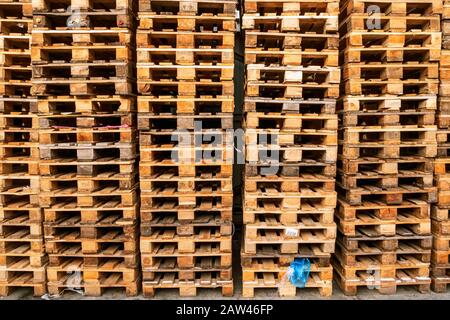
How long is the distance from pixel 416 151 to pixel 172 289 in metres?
4.79

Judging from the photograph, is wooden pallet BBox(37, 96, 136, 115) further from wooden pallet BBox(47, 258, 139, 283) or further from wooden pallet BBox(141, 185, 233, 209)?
wooden pallet BBox(47, 258, 139, 283)

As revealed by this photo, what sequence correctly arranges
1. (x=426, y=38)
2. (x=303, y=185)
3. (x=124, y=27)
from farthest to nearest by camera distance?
(x=303, y=185) < (x=426, y=38) < (x=124, y=27)

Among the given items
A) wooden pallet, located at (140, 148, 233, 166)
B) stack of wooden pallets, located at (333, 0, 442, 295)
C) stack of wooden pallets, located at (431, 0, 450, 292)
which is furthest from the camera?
stack of wooden pallets, located at (431, 0, 450, 292)

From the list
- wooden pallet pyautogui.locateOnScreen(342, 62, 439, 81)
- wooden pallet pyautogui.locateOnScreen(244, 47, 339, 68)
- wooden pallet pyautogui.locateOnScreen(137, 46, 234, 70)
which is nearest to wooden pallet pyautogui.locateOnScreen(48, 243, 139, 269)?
wooden pallet pyautogui.locateOnScreen(137, 46, 234, 70)

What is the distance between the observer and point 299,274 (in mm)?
4199

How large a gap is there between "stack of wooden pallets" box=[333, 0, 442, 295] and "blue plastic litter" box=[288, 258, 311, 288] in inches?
26.2

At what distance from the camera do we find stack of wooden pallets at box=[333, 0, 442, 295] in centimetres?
425

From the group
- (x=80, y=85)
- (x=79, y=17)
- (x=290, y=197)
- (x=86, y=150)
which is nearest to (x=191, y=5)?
(x=79, y=17)

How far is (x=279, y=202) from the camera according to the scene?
14.8 feet

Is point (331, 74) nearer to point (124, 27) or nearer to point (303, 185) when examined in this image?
point (303, 185)

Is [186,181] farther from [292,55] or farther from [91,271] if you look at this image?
[292,55]

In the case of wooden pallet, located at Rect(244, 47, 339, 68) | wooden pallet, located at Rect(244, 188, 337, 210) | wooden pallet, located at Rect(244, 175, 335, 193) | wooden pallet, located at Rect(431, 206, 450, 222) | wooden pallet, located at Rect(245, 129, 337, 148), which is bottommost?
wooden pallet, located at Rect(431, 206, 450, 222)

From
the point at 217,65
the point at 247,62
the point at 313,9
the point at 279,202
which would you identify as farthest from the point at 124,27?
the point at 279,202

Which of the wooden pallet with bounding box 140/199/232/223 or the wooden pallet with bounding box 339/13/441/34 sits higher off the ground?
the wooden pallet with bounding box 339/13/441/34
